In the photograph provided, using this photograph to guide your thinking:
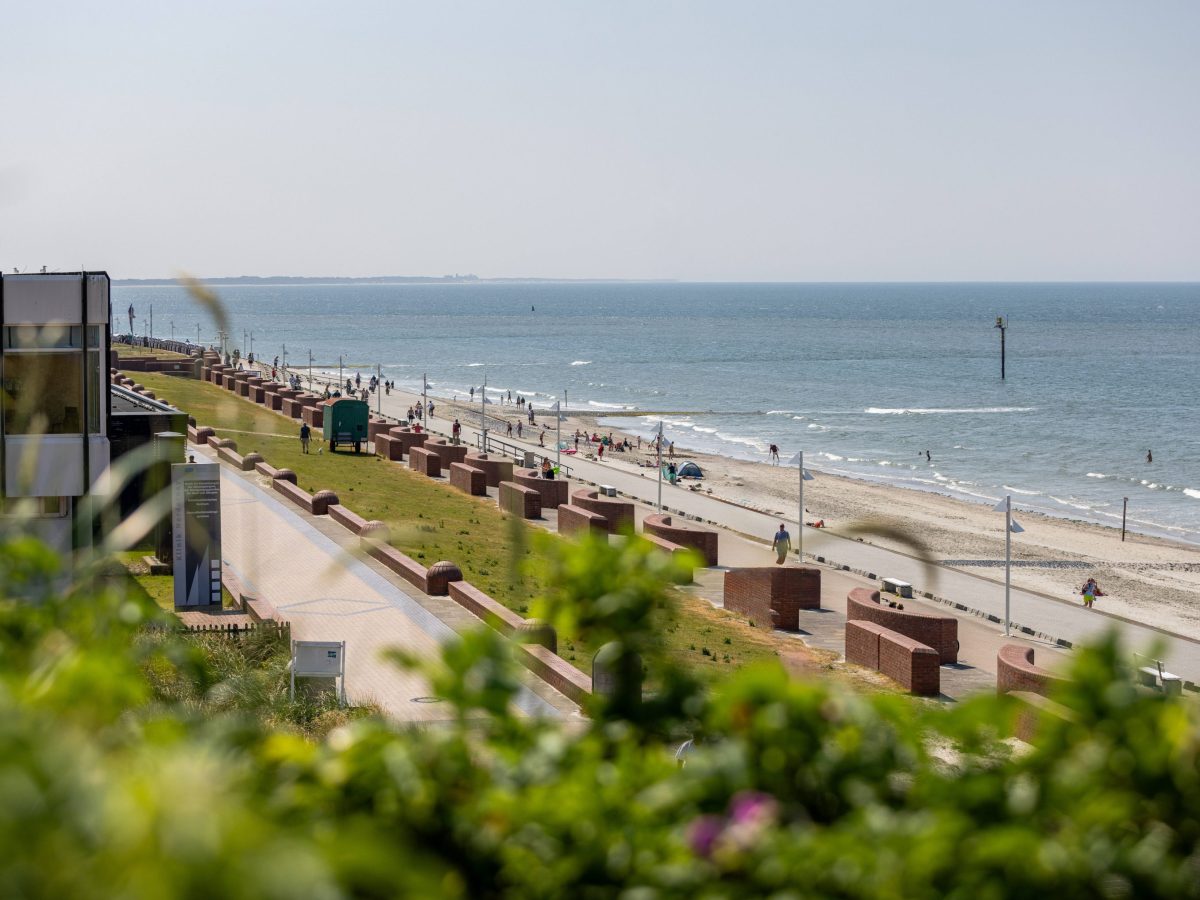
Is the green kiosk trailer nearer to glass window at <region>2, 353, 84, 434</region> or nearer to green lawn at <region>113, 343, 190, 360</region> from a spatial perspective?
glass window at <region>2, 353, 84, 434</region>

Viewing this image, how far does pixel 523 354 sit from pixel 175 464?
413ft

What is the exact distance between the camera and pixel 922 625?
20547 millimetres

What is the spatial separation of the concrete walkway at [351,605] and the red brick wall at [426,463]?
31.5ft

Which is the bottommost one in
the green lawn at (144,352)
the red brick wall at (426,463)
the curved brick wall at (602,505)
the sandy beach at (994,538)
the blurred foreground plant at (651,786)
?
the sandy beach at (994,538)

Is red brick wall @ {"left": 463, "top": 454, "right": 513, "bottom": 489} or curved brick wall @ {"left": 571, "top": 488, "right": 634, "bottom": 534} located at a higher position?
red brick wall @ {"left": 463, "top": 454, "right": 513, "bottom": 489}

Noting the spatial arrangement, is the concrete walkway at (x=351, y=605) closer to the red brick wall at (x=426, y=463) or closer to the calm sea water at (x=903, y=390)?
the calm sea water at (x=903, y=390)

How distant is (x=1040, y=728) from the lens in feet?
8.68

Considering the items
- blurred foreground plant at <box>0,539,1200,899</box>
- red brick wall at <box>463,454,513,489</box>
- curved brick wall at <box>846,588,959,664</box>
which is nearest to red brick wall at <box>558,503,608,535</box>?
red brick wall at <box>463,454,513,489</box>

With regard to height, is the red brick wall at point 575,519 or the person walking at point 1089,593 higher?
the red brick wall at point 575,519

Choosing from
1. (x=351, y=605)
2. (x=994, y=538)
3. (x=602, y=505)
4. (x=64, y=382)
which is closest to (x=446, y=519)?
(x=602, y=505)

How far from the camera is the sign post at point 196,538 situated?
18750 mm

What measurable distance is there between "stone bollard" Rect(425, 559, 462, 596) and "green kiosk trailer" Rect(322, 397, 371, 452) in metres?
19.7

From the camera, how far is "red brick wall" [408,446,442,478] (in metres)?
37.2

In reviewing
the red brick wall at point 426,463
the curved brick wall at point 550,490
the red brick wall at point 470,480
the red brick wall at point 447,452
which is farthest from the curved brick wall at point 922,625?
the red brick wall at point 447,452
